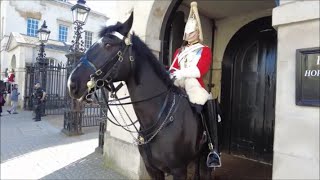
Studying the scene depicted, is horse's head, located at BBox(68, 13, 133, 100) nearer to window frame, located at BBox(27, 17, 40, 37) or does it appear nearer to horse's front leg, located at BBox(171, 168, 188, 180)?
horse's front leg, located at BBox(171, 168, 188, 180)

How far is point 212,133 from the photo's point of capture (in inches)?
144

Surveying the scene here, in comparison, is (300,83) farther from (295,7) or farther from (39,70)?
(39,70)

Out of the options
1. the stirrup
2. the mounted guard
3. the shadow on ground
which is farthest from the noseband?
the shadow on ground

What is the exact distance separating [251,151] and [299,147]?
4318 millimetres

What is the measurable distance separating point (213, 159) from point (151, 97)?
1122 mm

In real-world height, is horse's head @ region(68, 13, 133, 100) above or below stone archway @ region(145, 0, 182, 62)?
below

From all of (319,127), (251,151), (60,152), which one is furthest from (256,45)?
(60,152)

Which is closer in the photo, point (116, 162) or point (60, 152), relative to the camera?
point (116, 162)

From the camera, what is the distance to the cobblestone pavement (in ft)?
19.9

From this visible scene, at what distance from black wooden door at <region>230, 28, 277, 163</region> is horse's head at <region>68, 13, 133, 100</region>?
4937 millimetres

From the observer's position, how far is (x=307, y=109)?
3207 millimetres

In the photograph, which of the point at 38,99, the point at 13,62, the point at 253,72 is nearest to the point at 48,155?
the point at 253,72

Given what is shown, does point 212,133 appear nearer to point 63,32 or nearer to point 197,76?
point 197,76

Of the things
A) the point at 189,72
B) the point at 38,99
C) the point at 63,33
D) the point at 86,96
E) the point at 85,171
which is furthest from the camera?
the point at 63,33
